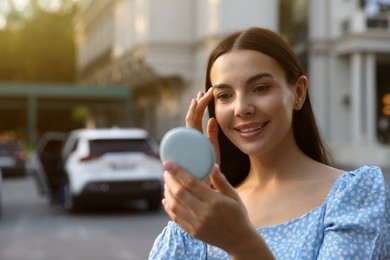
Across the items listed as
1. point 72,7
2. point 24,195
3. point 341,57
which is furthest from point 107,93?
point 72,7

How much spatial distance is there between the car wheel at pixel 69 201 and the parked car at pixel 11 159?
44.6 ft

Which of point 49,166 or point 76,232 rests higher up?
point 49,166

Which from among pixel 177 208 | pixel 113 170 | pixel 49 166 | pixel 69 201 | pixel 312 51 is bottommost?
pixel 69 201

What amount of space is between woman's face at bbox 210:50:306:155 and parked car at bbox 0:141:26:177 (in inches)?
1009

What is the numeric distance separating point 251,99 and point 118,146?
11.5 meters

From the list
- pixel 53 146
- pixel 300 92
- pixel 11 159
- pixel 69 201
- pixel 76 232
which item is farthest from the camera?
pixel 11 159

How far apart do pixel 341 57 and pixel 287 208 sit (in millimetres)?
28672

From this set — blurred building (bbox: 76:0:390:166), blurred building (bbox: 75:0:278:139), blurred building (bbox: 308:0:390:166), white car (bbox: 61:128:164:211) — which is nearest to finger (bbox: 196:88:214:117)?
white car (bbox: 61:128:164:211)

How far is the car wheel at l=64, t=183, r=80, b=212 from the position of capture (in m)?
13.2

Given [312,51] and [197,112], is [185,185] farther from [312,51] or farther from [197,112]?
[312,51]

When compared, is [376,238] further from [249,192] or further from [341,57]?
[341,57]

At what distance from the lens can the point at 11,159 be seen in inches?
1050

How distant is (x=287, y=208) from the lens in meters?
1.85

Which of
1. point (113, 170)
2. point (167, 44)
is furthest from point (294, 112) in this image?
point (167, 44)
